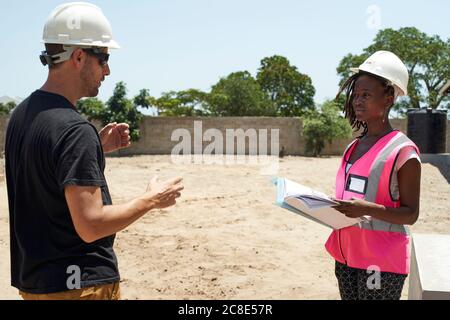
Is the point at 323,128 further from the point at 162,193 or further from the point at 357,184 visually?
the point at 162,193

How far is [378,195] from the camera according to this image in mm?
2242

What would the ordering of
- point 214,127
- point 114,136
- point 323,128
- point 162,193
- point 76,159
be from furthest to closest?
1. point 214,127
2. point 323,128
3. point 114,136
4. point 162,193
5. point 76,159

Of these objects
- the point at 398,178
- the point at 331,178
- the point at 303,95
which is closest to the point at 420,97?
the point at 303,95

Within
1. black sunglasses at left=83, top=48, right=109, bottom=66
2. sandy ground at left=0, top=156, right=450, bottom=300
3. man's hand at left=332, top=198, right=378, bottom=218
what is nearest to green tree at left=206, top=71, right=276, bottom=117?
sandy ground at left=0, top=156, right=450, bottom=300

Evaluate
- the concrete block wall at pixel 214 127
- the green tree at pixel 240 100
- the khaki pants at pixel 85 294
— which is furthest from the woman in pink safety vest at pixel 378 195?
the green tree at pixel 240 100

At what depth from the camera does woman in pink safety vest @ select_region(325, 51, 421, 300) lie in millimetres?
2188

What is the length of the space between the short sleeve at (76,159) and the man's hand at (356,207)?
1097 millimetres

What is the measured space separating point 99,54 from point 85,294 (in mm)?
910

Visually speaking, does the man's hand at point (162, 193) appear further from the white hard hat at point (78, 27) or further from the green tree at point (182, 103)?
the green tree at point (182, 103)

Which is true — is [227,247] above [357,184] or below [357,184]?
below

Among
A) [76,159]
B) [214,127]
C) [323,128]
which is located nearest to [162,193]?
[76,159]

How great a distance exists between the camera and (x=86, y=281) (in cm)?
172

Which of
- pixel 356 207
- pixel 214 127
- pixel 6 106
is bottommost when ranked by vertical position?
pixel 214 127
